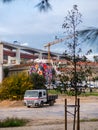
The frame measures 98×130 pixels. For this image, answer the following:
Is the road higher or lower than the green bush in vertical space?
lower

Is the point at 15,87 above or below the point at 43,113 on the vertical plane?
above

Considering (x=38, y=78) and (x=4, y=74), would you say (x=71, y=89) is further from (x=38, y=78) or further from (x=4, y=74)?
(x=4, y=74)

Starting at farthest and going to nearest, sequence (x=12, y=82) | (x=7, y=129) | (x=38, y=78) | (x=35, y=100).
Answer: (x=38, y=78) < (x=12, y=82) < (x=35, y=100) < (x=7, y=129)

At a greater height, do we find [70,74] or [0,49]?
[0,49]

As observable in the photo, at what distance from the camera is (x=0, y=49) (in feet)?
505

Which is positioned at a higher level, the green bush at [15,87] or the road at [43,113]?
the green bush at [15,87]

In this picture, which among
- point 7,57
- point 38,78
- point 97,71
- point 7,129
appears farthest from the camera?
point 7,57

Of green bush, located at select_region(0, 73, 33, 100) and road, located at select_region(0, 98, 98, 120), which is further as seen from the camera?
green bush, located at select_region(0, 73, 33, 100)

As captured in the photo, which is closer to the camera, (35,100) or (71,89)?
(71,89)

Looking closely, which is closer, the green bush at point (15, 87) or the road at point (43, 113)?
the road at point (43, 113)

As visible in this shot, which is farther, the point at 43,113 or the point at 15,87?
the point at 15,87

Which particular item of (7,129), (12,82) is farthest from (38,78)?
(7,129)

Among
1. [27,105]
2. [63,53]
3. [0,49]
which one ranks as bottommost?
[27,105]

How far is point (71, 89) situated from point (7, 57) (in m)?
187
